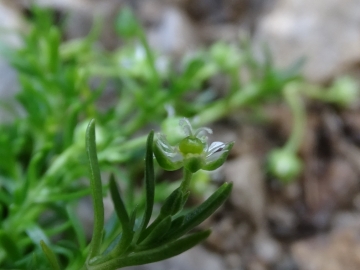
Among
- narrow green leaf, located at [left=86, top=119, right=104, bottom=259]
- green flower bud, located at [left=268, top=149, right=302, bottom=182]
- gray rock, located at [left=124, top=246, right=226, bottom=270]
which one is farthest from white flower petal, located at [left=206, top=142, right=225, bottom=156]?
green flower bud, located at [left=268, top=149, right=302, bottom=182]

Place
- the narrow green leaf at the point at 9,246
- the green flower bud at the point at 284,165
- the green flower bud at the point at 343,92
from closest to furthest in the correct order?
the narrow green leaf at the point at 9,246 < the green flower bud at the point at 284,165 < the green flower bud at the point at 343,92

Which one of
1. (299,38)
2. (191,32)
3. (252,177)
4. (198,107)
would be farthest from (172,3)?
(252,177)

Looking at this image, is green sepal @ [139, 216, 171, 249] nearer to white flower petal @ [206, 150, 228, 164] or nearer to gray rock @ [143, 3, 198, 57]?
white flower petal @ [206, 150, 228, 164]

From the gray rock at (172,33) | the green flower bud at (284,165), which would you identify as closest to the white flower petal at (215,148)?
the green flower bud at (284,165)

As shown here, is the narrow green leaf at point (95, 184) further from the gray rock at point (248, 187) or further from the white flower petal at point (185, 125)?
the gray rock at point (248, 187)

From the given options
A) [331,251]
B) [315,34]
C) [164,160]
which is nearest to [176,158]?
[164,160]

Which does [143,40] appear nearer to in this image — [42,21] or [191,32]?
[42,21]
